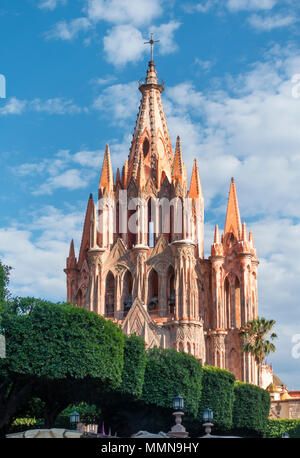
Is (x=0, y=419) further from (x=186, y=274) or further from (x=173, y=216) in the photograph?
(x=173, y=216)

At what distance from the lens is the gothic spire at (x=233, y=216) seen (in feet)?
231

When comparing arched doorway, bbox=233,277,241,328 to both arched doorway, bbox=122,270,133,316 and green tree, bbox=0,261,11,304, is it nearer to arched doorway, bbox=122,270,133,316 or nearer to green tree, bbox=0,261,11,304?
arched doorway, bbox=122,270,133,316

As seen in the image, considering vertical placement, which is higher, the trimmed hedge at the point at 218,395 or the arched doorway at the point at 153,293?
the arched doorway at the point at 153,293

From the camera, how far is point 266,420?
193 feet

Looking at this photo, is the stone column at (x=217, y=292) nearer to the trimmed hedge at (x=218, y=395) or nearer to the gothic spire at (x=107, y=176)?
the gothic spire at (x=107, y=176)

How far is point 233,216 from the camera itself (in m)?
71.8

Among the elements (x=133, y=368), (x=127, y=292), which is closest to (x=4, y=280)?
(x=133, y=368)

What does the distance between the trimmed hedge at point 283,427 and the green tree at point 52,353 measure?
23.9 meters

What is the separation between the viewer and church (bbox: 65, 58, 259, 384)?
63.7 meters

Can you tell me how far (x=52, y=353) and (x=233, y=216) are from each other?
35556mm

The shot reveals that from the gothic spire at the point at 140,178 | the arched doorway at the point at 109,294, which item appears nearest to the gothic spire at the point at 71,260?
the arched doorway at the point at 109,294
